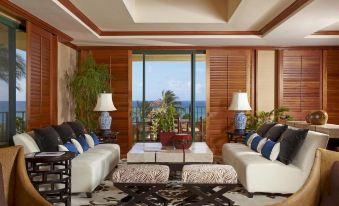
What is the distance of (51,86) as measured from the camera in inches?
266

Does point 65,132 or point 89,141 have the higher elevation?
point 65,132

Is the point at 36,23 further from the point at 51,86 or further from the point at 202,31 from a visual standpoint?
the point at 202,31

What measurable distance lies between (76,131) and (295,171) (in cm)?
339

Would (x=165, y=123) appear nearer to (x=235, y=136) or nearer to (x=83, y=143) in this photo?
(x=83, y=143)

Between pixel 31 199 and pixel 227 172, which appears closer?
pixel 31 199

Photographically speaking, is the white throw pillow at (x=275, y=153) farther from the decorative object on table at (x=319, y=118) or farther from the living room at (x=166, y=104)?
the decorative object on table at (x=319, y=118)

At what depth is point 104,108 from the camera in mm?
7754

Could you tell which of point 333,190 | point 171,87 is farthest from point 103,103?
point 171,87

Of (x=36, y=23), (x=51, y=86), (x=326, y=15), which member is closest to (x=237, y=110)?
(x=326, y=15)

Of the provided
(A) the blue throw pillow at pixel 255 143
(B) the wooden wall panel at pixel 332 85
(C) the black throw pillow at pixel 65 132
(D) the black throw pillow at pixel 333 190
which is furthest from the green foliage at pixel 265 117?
(D) the black throw pillow at pixel 333 190

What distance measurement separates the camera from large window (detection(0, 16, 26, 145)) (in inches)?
206

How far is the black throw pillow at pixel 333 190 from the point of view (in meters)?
2.47

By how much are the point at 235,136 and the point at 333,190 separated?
18.8 feet

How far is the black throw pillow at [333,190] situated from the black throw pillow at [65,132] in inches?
151
